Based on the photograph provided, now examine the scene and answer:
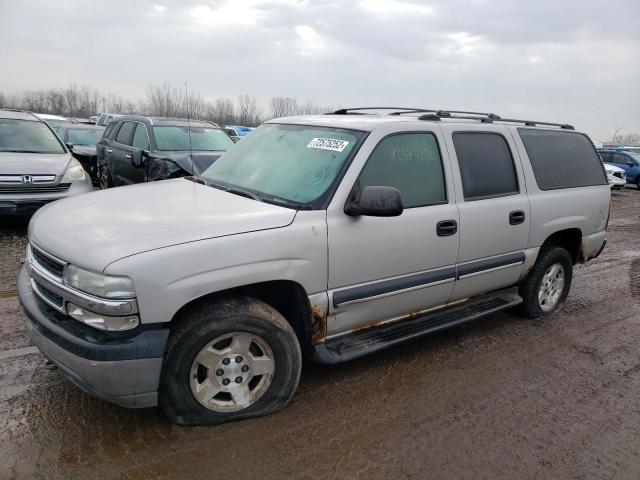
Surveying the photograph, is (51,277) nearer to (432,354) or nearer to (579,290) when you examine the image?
(432,354)

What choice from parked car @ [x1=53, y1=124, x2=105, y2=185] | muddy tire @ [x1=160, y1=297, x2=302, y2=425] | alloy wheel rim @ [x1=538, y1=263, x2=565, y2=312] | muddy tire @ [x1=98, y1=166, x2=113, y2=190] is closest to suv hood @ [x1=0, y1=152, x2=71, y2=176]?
muddy tire @ [x1=98, y1=166, x2=113, y2=190]

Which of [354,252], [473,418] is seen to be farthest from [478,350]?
[354,252]

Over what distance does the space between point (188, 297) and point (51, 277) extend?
31.8 inches

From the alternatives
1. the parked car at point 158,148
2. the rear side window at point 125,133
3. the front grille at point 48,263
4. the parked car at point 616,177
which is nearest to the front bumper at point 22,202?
the parked car at point 158,148

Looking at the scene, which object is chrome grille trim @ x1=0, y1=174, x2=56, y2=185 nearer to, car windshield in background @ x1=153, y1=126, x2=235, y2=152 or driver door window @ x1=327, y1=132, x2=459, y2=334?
car windshield in background @ x1=153, y1=126, x2=235, y2=152

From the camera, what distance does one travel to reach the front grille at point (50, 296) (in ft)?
8.78

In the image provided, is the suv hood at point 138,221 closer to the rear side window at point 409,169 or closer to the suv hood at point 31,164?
the rear side window at point 409,169

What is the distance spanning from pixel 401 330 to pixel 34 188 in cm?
569

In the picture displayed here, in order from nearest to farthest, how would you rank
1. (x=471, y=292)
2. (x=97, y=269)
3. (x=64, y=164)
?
(x=97, y=269), (x=471, y=292), (x=64, y=164)

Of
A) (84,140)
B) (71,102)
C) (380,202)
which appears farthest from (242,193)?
(71,102)

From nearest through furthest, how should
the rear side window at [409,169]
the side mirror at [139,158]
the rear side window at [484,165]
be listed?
1. the rear side window at [409,169]
2. the rear side window at [484,165]
3. the side mirror at [139,158]

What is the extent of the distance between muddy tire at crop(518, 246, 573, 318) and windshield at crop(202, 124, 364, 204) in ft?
7.89

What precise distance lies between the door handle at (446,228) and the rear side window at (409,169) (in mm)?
162

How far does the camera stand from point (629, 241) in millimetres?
9047
